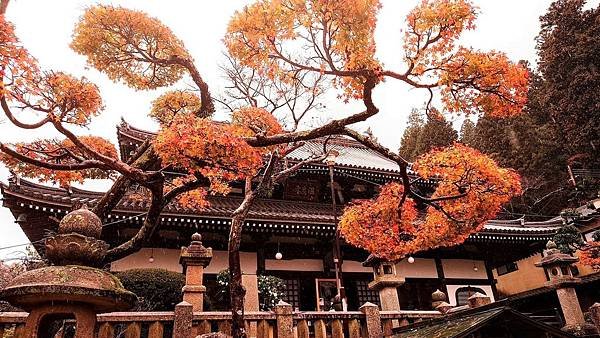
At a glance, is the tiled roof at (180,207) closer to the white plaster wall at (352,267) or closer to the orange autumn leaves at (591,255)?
the white plaster wall at (352,267)

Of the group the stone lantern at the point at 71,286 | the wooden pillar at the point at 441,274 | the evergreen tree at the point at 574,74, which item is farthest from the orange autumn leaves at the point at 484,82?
the evergreen tree at the point at 574,74

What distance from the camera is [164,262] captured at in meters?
12.4

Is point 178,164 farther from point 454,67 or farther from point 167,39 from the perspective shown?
point 454,67

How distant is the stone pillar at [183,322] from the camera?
6215 millimetres

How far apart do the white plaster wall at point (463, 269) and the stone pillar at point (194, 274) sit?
1170 cm

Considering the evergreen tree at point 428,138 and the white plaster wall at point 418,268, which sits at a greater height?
the evergreen tree at point 428,138

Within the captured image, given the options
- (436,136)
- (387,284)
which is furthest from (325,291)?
(436,136)

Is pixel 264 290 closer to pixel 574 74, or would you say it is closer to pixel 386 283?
pixel 386 283

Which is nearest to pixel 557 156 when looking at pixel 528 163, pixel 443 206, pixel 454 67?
pixel 528 163

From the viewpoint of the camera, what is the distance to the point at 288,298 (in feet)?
44.4

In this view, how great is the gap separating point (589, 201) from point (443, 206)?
20338 millimetres

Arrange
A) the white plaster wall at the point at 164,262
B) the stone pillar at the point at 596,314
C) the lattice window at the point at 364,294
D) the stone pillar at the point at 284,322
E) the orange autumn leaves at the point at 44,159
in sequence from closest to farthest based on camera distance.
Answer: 1. the stone pillar at the point at 284,322
2. the orange autumn leaves at the point at 44,159
3. the stone pillar at the point at 596,314
4. the white plaster wall at the point at 164,262
5. the lattice window at the point at 364,294

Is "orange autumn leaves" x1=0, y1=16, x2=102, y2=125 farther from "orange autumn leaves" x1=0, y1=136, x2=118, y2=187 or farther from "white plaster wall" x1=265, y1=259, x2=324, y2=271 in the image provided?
"white plaster wall" x1=265, y1=259, x2=324, y2=271

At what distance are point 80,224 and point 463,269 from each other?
15.7 meters
